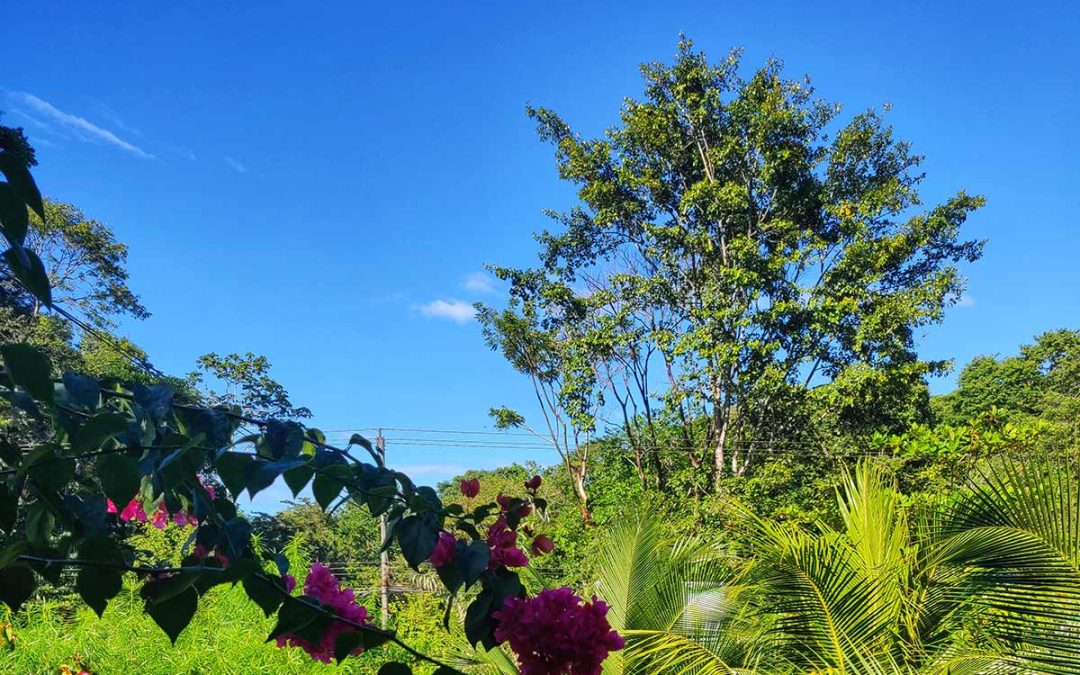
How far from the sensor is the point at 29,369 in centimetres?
66

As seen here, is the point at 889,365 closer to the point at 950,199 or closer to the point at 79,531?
the point at 950,199

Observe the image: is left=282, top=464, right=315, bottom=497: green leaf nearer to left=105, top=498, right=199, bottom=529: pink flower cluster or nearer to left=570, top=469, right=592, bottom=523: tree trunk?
left=105, top=498, right=199, bottom=529: pink flower cluster

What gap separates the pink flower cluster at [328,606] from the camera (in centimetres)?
85

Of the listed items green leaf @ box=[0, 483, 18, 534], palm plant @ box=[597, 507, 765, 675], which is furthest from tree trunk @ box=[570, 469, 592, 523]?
green leaf @ box=[0, 483, 18, 534]

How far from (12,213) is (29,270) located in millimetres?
49

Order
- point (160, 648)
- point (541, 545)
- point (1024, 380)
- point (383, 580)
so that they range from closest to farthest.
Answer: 1. point (541, 545)
2. point (160, 648)
3. point (383, 580)
4. point (1024, 380)

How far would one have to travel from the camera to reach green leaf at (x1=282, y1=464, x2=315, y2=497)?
0.70 metres

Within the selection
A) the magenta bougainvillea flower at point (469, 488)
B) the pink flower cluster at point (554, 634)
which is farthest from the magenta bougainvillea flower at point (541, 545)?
the pink flower cluster at point (554, 634)

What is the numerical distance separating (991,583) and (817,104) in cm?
844

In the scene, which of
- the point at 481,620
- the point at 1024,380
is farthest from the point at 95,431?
the point at 1024,380

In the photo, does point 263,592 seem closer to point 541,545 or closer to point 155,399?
point 155,399

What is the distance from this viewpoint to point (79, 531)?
0.82 meters

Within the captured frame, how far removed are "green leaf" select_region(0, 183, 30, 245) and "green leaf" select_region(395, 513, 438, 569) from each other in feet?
1.37

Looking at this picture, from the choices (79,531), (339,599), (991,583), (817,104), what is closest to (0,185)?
(79,531)
